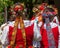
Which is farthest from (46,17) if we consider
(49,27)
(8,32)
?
(8,32)

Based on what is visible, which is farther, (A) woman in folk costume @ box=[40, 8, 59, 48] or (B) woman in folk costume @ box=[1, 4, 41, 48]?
(A) woman in folk costume @ box=[40, 8, 59, 48]

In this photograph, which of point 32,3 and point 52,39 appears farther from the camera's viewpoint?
point 32,3

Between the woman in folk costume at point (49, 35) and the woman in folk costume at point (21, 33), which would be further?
the woman in folk costume at point (49, 35)

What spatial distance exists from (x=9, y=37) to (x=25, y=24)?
466 mm

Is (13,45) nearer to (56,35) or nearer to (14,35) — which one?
(14,35)

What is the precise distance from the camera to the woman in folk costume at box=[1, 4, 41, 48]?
35.7 ft

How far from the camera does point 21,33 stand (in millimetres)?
10859

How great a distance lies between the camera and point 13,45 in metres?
11.0

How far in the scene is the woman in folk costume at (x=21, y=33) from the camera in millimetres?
10867

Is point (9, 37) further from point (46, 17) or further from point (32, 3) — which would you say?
point (32, 3)

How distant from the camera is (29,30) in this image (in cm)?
1088

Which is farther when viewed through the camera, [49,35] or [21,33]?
[49,35]

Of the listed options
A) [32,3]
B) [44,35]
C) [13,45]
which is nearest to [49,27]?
[44,35]

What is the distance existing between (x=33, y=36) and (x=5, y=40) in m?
0.66
